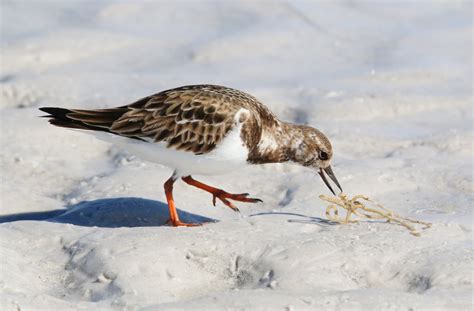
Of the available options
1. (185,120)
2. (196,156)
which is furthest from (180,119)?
(196,156)

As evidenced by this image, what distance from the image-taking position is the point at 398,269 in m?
5.50

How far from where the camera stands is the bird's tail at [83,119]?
661 centimetres

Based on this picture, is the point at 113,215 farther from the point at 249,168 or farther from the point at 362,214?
the point at 362,214

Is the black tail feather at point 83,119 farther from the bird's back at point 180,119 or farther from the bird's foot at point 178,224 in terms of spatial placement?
the bird's foot at point 178,224

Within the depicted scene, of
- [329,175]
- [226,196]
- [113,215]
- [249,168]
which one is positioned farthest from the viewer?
[249,168]

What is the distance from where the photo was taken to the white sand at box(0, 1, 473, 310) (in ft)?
17.7

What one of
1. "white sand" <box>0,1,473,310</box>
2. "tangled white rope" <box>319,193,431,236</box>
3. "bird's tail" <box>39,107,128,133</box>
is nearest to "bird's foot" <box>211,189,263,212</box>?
"white sand" <box>0,1,473,310</box>

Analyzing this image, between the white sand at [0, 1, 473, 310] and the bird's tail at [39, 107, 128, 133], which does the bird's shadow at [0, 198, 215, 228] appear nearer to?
the white sand at [0, 1, 473, 310]

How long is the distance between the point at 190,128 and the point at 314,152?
1.02m

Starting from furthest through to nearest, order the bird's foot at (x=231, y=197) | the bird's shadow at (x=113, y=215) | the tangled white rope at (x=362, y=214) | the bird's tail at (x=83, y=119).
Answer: the bird's foot at (x=231, y=197) → the bird's shadow at (x=113, y=215) → the bird's tail at (x=83, y=119) → the tangled white rope at (x=362, y=214)

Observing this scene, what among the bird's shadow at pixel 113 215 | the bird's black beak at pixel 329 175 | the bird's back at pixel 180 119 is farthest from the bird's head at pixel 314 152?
the bird's shadow at pixel 113 215

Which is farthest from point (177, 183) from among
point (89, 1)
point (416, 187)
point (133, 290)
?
point (89, 1)

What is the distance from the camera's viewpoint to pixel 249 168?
7.92 metres

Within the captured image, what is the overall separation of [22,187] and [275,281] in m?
2.88
